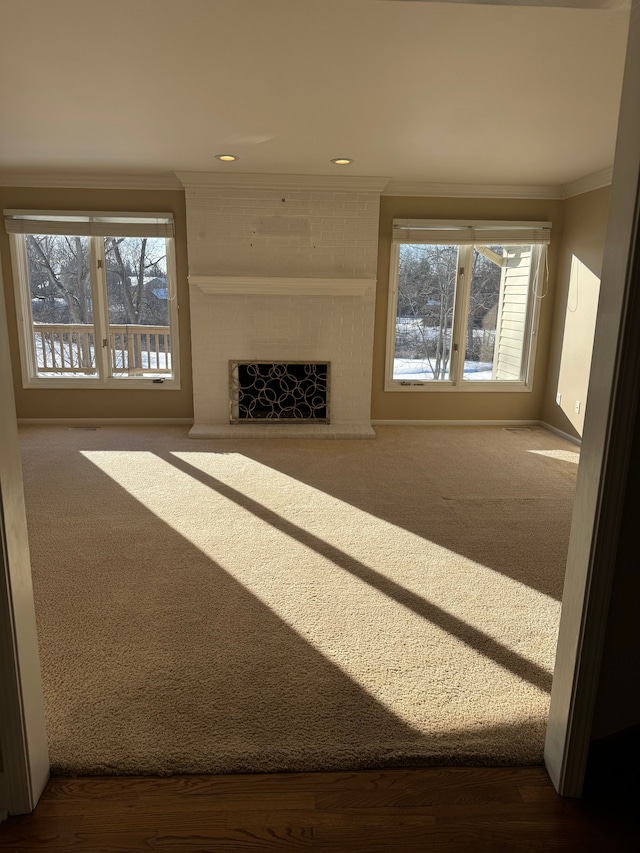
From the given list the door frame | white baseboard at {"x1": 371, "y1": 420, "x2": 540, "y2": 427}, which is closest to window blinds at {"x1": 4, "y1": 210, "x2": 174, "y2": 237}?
white baseboard at {"x1": 371, "y1": 420, "x2": 540, "y2": 427}

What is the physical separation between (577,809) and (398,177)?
500 centimetres

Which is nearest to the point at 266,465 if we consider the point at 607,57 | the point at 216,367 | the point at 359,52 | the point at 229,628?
the point at 216,367

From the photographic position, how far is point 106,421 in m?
5.88

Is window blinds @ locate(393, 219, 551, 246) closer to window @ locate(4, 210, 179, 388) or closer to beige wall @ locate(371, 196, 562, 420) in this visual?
beige wall @ locate(371, 196, 562, 420)

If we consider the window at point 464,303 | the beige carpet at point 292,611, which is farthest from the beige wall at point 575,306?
the beige carpet at point 292,611

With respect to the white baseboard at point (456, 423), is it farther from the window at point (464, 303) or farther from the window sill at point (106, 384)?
the window sill at point (106, 384)

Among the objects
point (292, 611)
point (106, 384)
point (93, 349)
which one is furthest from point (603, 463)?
point (93, 349)

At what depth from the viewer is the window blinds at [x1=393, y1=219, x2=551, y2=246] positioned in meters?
5.61

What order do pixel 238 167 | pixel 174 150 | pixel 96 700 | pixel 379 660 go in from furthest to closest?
1. pixel 238 167
2. pixel 174 150
3. pixel 379 660
4. pixel 96 700

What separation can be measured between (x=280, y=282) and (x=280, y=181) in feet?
2.97

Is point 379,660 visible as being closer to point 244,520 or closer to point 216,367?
point 244,520

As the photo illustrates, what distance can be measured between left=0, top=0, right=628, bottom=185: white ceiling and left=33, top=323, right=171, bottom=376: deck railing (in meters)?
1.67

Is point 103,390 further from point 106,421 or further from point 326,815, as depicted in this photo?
point 326,815

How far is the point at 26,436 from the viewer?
17.4ft
